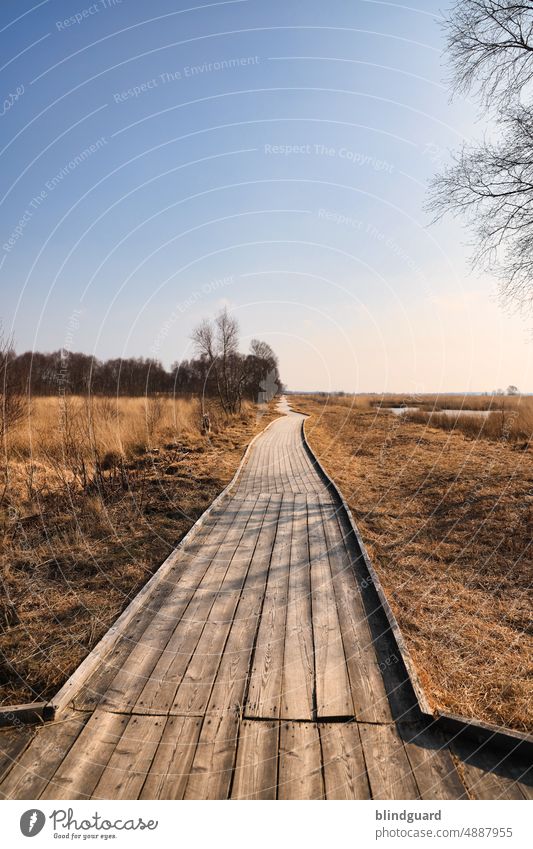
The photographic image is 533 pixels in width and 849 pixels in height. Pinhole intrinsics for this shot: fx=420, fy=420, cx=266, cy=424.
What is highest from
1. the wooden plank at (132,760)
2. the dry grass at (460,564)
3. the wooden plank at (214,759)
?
the wooden plank at (214,759)

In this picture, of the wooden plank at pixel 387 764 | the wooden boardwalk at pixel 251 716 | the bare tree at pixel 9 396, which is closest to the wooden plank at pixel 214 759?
the wooden boardwalk at pixel 251 716

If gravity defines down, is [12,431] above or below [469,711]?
above

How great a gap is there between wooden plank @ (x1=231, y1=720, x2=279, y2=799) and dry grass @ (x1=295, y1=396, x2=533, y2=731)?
1.21 metres

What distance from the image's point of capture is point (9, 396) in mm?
9688

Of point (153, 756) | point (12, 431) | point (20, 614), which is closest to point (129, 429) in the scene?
point (12, 431)

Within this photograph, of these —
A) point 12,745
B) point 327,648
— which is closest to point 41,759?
point 12,745

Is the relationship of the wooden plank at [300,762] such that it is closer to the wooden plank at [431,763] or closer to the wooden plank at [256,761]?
the wooden plank at [256,761]

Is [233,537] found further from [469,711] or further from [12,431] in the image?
[12,431]

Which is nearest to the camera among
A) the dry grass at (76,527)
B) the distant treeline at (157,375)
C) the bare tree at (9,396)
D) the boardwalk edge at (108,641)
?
the boardwalk edge at (108,641)

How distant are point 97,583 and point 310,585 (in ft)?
7.55

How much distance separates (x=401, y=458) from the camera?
13656mm

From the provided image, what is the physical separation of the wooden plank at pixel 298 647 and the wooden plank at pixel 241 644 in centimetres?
28

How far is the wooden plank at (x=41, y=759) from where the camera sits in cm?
216
